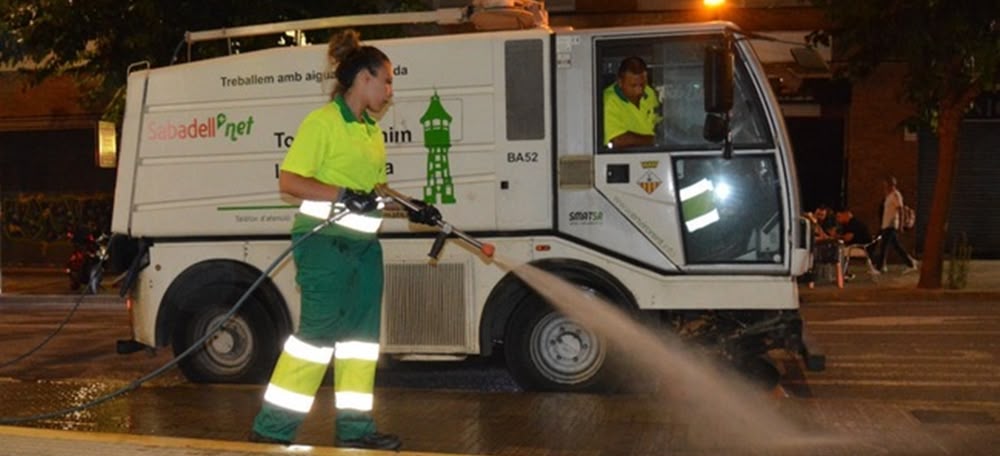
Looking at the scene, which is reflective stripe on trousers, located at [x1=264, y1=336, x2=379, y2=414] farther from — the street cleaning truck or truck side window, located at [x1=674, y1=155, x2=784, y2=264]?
truck side window, located at [x1=674, y1=155, x2=784, y2=264]

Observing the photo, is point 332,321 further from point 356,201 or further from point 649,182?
point 649,182

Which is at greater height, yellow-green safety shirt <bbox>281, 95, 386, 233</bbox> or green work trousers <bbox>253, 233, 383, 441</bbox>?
yellow-green safety shirt <bbox>281, 95, 386, 233</bbox>

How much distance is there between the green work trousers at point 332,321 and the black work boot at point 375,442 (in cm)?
3

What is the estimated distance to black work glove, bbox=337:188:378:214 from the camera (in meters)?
6.01

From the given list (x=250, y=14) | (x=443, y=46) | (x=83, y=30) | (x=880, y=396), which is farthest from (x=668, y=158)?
(x=83, y=30)

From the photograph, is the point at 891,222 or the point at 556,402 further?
the point at 891,222

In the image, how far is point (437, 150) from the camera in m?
8.70

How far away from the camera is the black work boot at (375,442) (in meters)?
6.26

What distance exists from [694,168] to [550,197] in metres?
1.00

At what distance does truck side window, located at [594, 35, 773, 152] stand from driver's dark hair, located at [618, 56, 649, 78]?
4 centimetres

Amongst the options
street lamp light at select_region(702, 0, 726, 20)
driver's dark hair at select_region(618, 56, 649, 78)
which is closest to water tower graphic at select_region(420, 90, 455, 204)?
driver's dark hair at select_region(618, 56, 649, 78)

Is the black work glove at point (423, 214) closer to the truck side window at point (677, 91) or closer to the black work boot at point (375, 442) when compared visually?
the black work boot at point (375, 442)

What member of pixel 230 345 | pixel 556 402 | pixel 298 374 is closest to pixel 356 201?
pixel 298 374

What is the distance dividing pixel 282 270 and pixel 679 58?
3.23 meters
